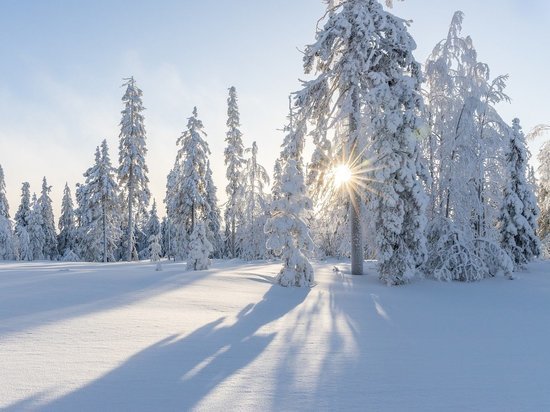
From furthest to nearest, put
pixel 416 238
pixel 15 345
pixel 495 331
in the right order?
pixel 416 238
pixel 495 331
pixel 15 345

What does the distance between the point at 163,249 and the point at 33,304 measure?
63543mm

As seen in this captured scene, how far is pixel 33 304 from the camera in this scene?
7.62 meters

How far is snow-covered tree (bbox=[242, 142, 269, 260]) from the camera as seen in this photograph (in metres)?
38.6

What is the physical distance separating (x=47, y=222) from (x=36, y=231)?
3.32 meters

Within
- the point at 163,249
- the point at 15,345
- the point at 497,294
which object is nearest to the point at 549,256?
the point at 497,294

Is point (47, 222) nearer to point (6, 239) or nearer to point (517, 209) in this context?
point (6, 239)

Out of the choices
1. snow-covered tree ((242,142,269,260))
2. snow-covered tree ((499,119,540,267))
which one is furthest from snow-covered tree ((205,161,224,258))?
snow-covered tree ((499,119,540,267))

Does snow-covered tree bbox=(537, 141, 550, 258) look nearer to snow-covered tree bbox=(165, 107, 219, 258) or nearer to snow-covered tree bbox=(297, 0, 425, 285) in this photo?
snow-covered tree bbox=(297, 0, 425, 285)

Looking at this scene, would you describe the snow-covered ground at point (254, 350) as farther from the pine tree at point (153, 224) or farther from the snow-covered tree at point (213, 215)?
the pine tree at point (153, 224)

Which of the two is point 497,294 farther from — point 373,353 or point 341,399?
point 341,399

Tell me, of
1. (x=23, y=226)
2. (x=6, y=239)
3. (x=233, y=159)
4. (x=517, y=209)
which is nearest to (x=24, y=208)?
(x=23, y=226)

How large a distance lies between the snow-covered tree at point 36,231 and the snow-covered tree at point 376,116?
50660 millimetres

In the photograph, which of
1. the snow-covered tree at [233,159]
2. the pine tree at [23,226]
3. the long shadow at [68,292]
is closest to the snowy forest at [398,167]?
the long shadow at [68,292]

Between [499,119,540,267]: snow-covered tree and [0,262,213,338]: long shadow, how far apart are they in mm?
14055
